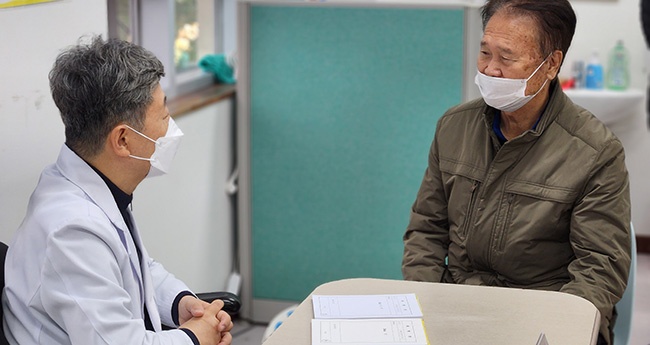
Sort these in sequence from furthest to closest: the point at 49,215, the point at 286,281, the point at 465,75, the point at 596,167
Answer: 1. the point at 286,281
2. the point at 465,75
3. the point at 596,167
4. the point at 49,215

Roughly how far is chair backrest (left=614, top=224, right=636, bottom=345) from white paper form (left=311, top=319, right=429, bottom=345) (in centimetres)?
69

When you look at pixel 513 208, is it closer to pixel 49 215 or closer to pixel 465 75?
pixel 49 215

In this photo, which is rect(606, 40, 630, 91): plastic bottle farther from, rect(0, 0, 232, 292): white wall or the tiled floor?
rect(0, 0, 232, 292): white wall

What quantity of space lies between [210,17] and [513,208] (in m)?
2.34

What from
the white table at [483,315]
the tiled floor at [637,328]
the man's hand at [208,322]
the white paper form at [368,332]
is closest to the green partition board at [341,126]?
the tiled floor at [637,328]

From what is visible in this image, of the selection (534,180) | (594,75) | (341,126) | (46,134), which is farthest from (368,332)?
(594,75)

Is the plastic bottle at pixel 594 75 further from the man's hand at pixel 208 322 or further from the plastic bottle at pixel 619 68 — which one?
the man's hand at pixel 208 322

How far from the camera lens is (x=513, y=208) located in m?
1.93

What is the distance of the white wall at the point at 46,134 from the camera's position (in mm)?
1723

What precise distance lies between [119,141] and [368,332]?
1.86ft

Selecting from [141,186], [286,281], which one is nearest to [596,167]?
[141,186]

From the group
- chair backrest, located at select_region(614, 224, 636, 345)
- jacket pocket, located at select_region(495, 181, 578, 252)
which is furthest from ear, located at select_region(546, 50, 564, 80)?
chair backrest, located at select_region(614, 224, 636, 345)

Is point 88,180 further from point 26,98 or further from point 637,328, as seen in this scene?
point 637,328

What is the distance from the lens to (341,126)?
3.22 metres
